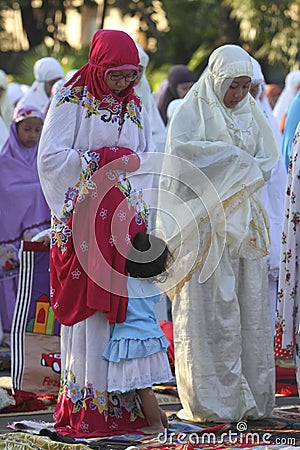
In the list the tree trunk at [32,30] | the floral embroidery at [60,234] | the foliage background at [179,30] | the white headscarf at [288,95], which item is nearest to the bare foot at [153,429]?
the floral embroidery at [60,234]

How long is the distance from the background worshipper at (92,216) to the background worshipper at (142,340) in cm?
6

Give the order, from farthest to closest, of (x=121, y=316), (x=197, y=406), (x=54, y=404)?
(x=54, y=404)
(x=197, y=406)
(x=121, y=316)

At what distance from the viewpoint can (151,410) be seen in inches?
242

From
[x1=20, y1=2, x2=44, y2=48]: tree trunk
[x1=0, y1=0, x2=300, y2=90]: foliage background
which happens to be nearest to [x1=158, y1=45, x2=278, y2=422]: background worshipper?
[x1=0, y1=0, x2=300, y2=90]: foliage background

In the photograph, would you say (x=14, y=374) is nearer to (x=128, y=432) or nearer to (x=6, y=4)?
(x=128, y=432)

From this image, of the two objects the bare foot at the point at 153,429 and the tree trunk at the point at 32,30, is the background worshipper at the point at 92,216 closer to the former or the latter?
the bare foot at the point at 153,429

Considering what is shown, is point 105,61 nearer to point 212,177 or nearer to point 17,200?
point 212,177

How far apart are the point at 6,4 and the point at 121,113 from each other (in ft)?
59.8

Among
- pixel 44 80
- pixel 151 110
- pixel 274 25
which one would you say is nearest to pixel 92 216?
pixel 151 110

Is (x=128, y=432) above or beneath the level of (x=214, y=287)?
beneath

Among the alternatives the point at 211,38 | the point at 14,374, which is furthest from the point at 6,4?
the point at 14,374

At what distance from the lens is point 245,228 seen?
6688 mm

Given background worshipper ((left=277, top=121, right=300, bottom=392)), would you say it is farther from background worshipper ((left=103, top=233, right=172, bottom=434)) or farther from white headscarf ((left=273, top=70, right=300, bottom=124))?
white headscarf ((left=273, top=70, right=300, bottom=124))

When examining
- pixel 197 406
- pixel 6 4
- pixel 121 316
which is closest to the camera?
pixel 121 316
